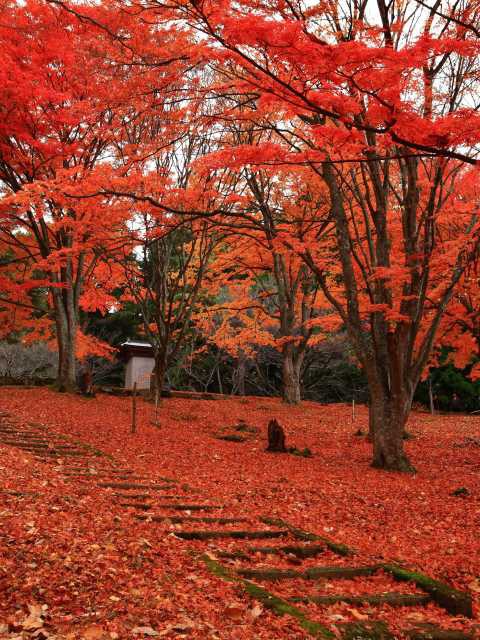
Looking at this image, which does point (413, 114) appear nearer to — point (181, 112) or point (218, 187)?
point (181, 112)

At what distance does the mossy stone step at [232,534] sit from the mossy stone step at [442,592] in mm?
1175

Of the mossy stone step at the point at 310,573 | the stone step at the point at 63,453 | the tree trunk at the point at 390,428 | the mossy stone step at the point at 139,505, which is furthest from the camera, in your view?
the tree trunk at the point at 390,428

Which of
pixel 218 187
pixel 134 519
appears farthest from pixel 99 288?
pixel 134 519

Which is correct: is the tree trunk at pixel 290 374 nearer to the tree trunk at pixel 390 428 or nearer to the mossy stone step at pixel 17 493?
the tree trunk at pixel 390 428

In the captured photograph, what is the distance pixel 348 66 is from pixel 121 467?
19.6ft

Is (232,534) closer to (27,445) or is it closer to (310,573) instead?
(310,573)

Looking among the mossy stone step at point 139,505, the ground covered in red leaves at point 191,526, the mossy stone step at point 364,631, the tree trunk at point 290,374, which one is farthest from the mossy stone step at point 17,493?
the tree trunk at point 290,374

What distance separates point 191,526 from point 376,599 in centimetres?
202

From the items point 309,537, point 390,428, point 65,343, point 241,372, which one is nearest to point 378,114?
point 309,537

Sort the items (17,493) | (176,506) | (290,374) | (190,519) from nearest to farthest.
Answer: (17,493) → (190,519) → (176,506) → (290,374)

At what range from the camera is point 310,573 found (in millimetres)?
4738

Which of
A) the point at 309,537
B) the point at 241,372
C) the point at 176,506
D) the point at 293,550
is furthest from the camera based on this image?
the point at 241,372

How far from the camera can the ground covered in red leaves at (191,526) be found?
144 inches

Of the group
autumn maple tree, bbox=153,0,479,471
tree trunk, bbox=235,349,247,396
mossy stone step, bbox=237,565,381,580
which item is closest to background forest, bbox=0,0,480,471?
autumn maple tree, bbox=153,0,479,471
